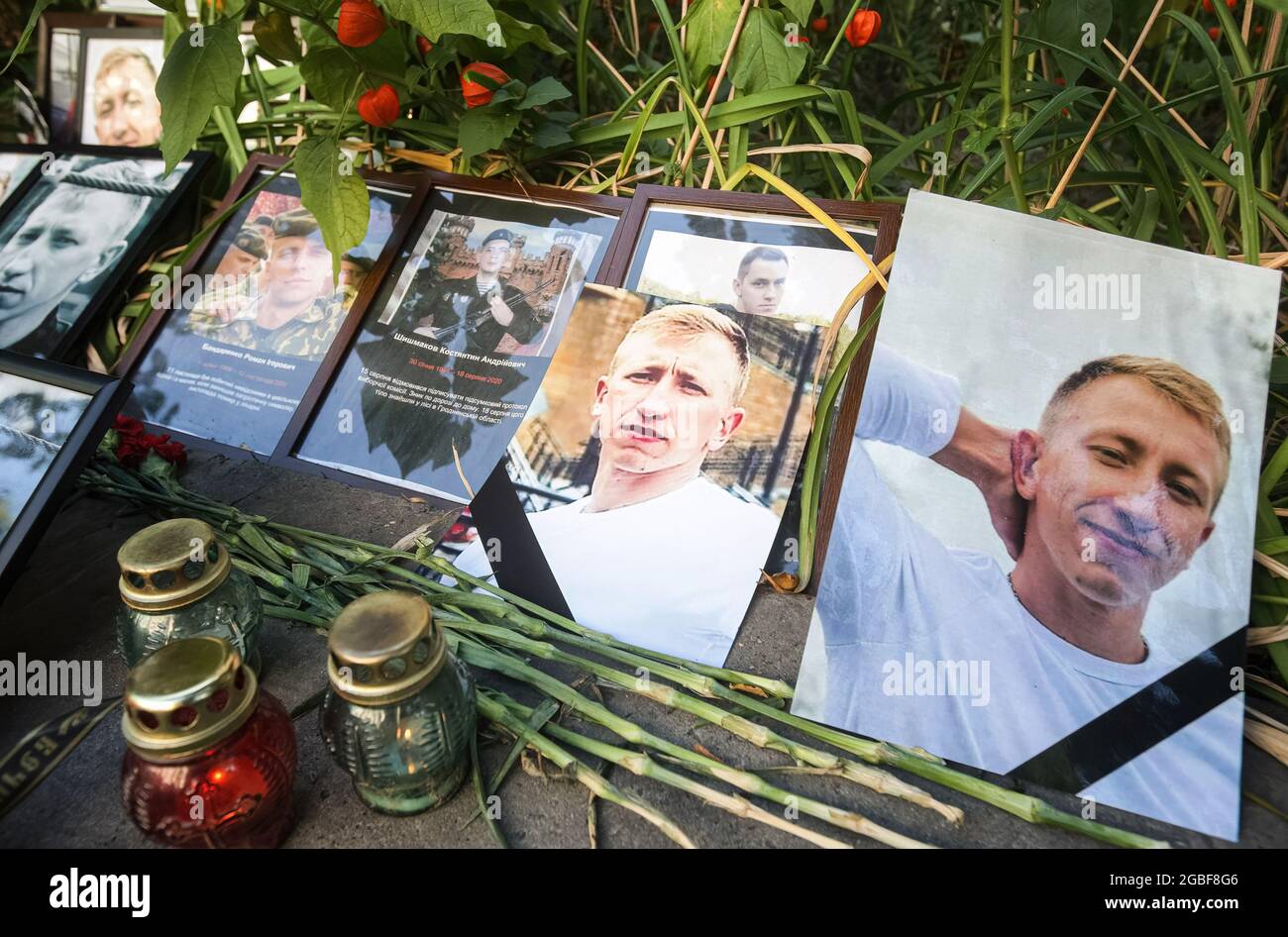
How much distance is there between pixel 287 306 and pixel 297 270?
0.19 feet

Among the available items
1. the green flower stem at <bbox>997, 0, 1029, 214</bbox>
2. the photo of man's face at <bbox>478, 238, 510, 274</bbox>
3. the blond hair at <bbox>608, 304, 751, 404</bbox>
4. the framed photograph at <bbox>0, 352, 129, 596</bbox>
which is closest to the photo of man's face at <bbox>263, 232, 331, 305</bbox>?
the photo of man's face at <bbox>478, 238, 510, 274</bbox>

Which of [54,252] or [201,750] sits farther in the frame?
[54,252]

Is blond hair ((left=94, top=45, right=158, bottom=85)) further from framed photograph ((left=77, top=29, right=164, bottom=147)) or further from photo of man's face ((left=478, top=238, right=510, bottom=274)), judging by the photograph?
photo of man's face ((left=478, top=238, right=510, bottom=274))

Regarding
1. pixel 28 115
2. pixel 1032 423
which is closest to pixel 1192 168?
pixel 1032 423

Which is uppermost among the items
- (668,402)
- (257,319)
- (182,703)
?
(257,319)

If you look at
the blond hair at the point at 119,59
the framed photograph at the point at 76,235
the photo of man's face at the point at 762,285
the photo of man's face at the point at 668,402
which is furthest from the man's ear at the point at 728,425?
the blond hair at the point at 119,59

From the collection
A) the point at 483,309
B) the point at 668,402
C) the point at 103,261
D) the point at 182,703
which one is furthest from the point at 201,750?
the point at 103,261

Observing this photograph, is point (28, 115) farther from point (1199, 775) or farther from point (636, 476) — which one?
point (1199, 775)

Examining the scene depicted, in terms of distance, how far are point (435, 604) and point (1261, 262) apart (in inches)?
36.2

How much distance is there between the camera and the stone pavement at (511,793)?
675 millimetres

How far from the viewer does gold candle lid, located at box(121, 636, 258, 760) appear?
57cm

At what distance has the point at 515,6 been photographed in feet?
4.10

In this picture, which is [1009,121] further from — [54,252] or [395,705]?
[54,252]

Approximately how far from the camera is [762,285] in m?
1.04
